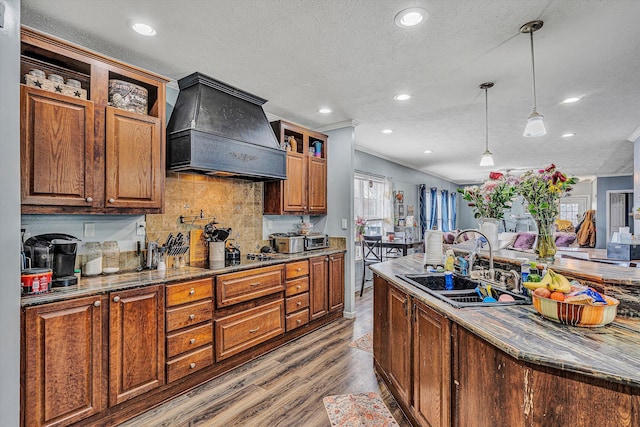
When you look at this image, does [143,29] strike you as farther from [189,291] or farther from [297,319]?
[297,319]

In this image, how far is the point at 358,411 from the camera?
2.19 m

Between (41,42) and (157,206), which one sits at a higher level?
(41,42)

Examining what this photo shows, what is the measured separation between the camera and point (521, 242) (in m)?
7.38

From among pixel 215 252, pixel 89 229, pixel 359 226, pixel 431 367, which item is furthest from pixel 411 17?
pixel 359 226

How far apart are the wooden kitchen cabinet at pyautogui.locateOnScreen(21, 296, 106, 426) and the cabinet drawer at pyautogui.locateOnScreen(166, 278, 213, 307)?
1.50 ft

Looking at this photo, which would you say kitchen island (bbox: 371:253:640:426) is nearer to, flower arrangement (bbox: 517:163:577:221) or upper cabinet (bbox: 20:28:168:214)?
flower arrangement (bbox: 517:163:577:221)

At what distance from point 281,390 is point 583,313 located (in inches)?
81.4

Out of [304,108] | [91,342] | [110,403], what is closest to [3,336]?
[91,342]

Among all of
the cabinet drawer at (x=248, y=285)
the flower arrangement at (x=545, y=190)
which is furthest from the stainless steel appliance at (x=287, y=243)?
the flower arrangement at (x=545, y=190)

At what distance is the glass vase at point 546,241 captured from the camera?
78.7 inches

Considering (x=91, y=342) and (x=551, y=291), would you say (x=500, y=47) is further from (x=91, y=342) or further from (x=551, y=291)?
(x=91, y=342)

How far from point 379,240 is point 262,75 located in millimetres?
3590

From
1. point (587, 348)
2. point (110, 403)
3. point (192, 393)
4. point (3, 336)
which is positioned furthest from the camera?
point (192, 393)

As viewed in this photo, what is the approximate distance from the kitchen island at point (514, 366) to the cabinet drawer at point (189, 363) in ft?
5.06
